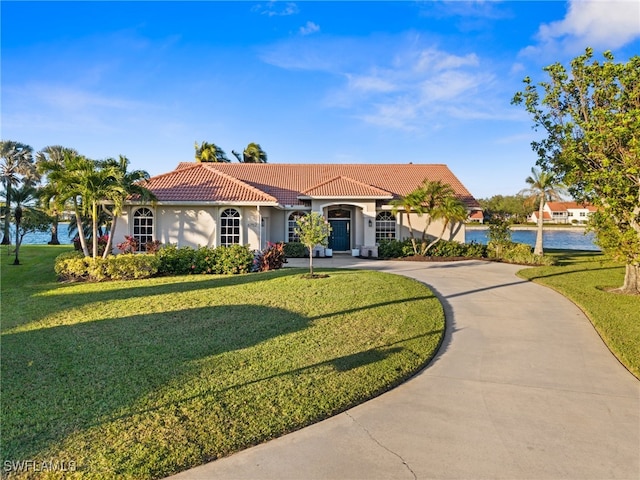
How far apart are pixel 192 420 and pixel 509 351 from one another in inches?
215

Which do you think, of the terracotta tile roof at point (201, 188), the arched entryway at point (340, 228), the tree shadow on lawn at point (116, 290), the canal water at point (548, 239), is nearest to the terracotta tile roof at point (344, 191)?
the arched entryway at point (340, 228)

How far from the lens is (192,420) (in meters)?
4.37

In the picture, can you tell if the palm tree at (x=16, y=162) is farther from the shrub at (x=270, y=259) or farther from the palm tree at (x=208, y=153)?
the shrub at (x=270, y=259)

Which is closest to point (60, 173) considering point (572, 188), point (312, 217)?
point (312, 217)

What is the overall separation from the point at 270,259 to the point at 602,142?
11341 millimetres

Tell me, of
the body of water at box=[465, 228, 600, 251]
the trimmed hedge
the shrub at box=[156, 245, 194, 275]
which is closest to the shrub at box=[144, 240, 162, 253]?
the trimmed hedge

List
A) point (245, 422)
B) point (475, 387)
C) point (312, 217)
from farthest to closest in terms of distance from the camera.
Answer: point (312, 217) < point (475, 387) < point (245, 422)

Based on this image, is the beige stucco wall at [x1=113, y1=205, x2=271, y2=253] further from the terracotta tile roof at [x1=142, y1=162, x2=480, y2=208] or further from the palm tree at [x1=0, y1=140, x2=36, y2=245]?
the palm tree at [x1=0, y1=140, x2=36, y2=245]

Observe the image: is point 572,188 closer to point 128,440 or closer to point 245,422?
point 245,422

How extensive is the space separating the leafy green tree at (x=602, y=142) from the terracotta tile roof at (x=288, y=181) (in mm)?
10262

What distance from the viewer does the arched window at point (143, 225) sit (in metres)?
19.2

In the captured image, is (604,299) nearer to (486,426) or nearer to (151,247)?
(486,426)

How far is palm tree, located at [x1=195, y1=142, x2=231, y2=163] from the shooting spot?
38.7 m

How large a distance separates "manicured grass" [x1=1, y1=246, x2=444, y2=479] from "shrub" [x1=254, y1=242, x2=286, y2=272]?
13.1 feet
